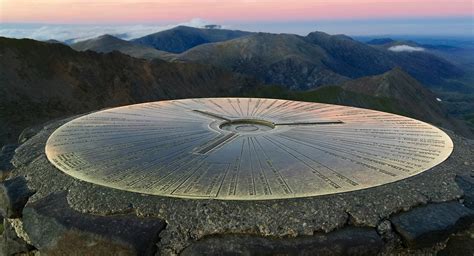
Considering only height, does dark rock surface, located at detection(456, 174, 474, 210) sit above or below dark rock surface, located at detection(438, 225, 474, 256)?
above

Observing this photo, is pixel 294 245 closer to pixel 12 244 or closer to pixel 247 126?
pixel 12 244

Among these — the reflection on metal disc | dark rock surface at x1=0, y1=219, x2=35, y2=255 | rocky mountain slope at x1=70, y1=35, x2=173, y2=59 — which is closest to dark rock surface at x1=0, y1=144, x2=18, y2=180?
the reflection on metal disc

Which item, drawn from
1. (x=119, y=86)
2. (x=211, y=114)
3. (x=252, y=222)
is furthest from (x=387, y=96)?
(x=252, y=222)

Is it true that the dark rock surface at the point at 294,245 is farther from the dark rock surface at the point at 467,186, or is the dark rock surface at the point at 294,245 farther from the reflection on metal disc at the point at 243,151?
the dark rock surface at the point at 467,186

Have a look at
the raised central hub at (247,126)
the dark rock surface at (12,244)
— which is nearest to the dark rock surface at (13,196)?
the dark rock surface at (12,244)

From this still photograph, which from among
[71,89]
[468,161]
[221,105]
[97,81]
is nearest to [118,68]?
[97,81]

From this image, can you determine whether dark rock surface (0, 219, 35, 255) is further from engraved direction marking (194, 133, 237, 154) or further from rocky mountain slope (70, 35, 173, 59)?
rocky mountain slope (70, 35, 173, 59)

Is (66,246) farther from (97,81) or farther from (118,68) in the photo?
Result: (118,68)
